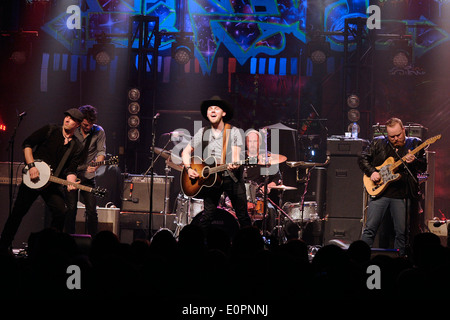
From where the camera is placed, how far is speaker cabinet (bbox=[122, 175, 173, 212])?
1042 cm

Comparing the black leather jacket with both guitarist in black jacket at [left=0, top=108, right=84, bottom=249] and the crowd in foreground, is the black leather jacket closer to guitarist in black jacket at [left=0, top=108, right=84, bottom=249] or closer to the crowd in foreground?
the crowd in foreground

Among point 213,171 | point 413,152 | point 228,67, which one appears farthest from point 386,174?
point 228,67

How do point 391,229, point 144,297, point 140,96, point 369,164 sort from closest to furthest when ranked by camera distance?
point 144,297 → point 369,164 → point 391,229 → point 140,96

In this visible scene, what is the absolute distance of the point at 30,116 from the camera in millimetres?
15336

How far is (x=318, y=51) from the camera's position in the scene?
1316 centimetres

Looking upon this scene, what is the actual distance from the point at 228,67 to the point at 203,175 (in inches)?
362

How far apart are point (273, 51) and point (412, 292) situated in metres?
13.6

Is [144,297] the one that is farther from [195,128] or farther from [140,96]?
[195,128]

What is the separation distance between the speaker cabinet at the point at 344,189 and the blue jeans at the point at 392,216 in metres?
1.83

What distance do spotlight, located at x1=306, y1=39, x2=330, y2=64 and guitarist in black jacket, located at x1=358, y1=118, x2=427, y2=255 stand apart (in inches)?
240

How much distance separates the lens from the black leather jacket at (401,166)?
23.5 feet

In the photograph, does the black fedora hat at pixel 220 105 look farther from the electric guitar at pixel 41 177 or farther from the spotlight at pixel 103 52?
the spotlight at pixel 103 52

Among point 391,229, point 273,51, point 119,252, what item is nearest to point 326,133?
point 273,51

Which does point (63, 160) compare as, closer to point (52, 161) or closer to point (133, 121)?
point (52, 161)
